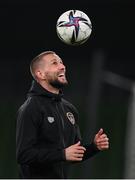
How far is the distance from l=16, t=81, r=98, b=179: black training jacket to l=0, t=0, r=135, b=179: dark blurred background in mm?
10190

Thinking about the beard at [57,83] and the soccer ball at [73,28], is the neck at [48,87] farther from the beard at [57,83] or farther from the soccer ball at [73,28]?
the soccer ball at [73,28]

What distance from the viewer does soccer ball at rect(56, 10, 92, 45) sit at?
780 cm

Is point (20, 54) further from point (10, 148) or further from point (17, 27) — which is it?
point (10, 148)

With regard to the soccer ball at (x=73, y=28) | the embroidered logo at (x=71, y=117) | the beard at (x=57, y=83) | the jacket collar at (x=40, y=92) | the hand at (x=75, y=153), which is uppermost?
the soccer ball at (x=73, y=28)

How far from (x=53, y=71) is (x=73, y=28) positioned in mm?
736

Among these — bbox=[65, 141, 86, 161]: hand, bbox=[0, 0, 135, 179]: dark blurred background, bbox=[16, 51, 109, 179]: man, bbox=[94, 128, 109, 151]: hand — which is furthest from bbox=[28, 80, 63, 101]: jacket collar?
bbox=[0, 0, 135, 179]: dark blurred background

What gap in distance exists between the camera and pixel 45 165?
703 cm

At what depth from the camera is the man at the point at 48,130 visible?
6797 mm

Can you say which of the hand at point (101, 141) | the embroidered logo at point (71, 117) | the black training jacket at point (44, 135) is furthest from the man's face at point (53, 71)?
the hand at point (101, 141)

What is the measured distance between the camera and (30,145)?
6.82 meters

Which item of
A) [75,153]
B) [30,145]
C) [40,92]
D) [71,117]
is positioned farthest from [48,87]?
[75,153]

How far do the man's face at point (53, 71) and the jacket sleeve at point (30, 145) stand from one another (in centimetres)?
45

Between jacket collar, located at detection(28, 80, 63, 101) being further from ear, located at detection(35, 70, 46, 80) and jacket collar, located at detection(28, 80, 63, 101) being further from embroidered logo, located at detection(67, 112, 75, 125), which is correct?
embroidered logo, located at detection(67, 112, 75, 125)

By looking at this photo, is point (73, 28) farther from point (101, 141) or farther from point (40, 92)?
point (101, 141)
